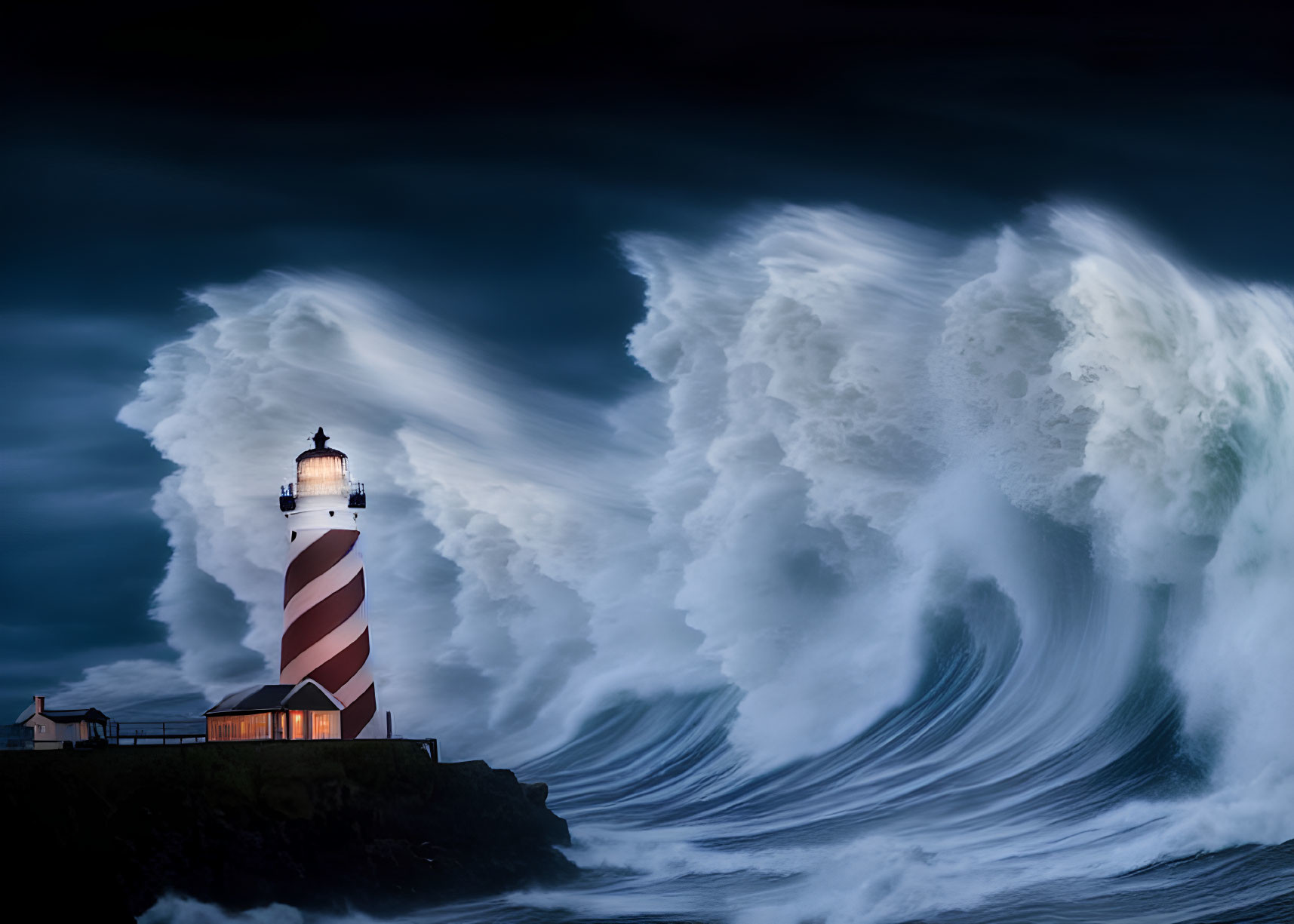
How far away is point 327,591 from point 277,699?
1.33m

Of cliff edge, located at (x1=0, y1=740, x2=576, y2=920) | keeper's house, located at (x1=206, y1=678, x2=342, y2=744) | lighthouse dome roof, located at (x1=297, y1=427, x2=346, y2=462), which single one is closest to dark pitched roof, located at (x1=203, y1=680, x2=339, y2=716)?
keeper's house, located at (x1=206, y1=678, x2=342, y2=744)

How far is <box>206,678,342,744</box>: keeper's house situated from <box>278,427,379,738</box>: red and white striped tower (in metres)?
0.43

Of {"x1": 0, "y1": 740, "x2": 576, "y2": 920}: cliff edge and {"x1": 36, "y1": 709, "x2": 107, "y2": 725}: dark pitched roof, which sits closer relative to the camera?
{"x1": 0, "y1": 740, "x2": 576, "y2": 920}: cliff edge

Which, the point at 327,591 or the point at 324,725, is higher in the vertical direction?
the point at 327,591

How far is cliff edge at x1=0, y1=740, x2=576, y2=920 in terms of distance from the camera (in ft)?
48.1

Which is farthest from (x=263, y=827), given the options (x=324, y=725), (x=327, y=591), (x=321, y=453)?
(x=321, y=453)

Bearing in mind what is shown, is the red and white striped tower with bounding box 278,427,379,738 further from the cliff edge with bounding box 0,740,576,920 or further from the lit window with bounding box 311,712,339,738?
the cliff edge with bounding box 0,740,576,920

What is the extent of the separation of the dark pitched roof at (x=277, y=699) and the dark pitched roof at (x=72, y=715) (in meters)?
1.19

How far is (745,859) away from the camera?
55.2 feet

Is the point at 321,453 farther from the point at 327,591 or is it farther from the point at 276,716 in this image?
the point at 276,716

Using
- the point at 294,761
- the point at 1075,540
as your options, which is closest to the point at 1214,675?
the point at 1075,540

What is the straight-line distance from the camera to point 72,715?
17.1 metres

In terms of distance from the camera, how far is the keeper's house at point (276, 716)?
16750mm

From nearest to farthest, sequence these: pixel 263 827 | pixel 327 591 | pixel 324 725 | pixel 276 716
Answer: pixel 263 827
pixel 276 716
pixel 324 725
pixel 327 591
